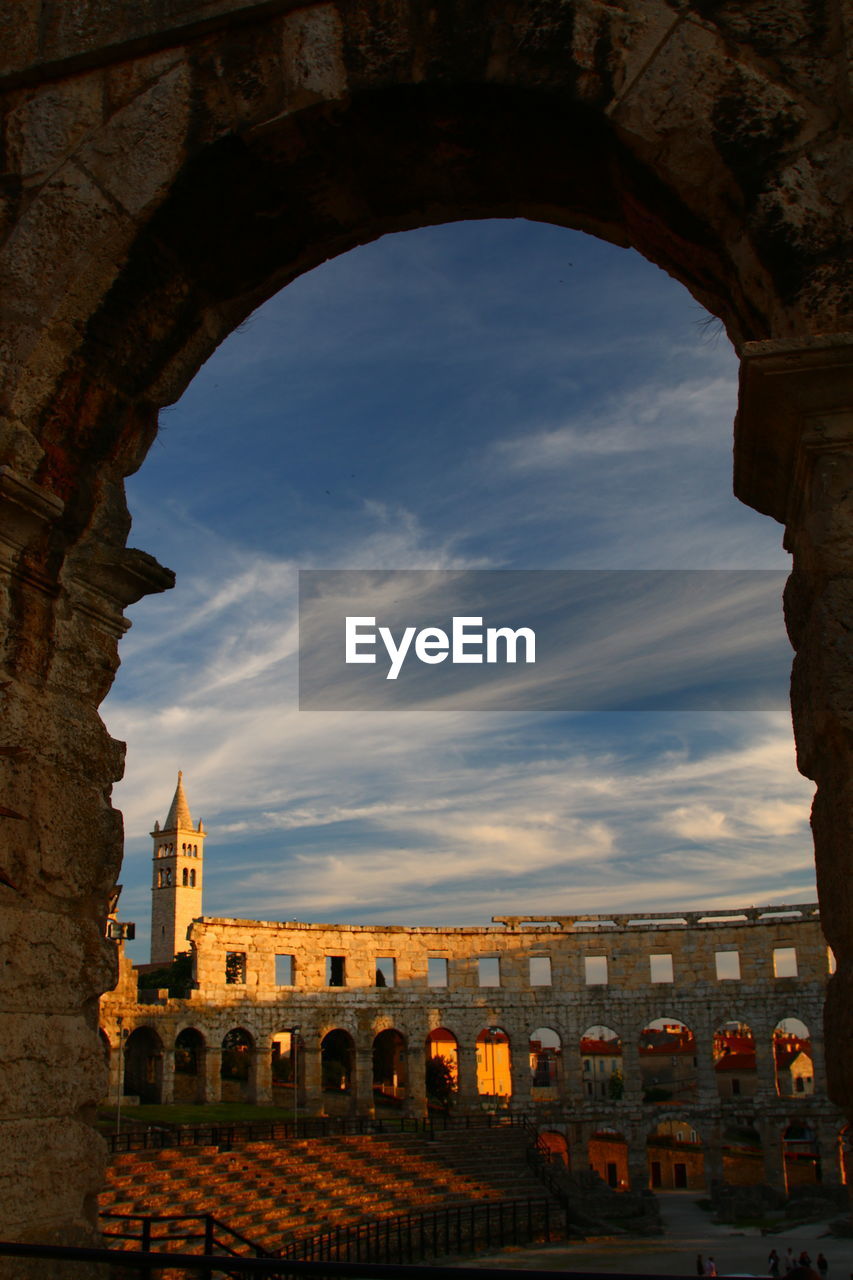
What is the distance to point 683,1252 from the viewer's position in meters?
20.0

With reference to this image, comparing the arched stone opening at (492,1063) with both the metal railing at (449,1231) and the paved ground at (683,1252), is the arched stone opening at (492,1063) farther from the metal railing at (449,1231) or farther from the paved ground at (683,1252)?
the metal railing at (449,1231)

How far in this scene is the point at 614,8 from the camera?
139 inches

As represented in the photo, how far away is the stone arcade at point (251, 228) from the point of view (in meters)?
3.20

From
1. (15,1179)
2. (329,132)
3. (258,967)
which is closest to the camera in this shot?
(15,1179)

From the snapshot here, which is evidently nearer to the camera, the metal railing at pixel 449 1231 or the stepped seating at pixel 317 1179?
the stepped seating at pixel 317 1179

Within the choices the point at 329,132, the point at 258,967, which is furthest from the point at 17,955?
the point at 258,967

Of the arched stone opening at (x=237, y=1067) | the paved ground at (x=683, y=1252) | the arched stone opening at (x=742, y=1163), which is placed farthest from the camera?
the arched stone opening at (x=742, y=1163)

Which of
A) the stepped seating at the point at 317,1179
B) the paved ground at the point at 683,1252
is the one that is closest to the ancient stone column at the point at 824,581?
the stepped seating at the point at 317,1179

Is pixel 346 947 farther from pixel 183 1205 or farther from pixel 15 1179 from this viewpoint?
pixel 15 1179

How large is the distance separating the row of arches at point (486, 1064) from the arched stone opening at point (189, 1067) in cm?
5

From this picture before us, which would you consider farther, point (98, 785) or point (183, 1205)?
point (183, 1205)

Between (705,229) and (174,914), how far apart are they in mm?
67306

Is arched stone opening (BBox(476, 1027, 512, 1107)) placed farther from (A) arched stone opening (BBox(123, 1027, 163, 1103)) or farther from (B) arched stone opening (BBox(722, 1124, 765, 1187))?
(A) arched stone opening (BBox(123, 1027, 163, 1103))

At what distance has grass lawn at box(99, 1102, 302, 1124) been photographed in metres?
23.5
